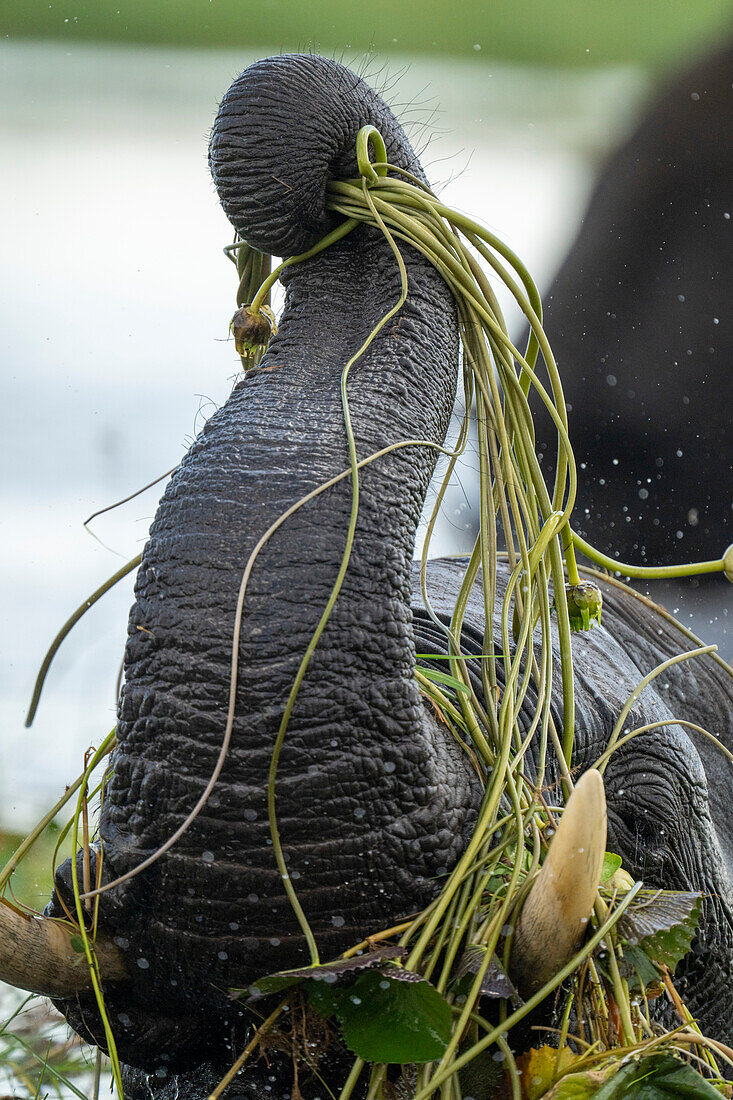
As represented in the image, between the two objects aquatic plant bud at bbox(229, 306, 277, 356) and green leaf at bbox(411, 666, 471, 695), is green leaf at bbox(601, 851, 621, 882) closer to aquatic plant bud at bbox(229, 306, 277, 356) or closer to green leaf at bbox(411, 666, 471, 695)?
green leaf at bbox(411, 666, 471, 695)

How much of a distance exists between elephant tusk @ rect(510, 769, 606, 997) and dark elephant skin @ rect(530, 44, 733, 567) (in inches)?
82.0

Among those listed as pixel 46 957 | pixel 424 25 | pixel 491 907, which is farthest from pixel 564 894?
pixel 424 25

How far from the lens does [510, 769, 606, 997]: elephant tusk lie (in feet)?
1.57

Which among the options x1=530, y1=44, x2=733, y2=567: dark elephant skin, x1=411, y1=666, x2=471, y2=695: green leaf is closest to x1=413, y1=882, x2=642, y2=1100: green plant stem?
x1=411, y1=666, x2=471, y2=695: green leaf

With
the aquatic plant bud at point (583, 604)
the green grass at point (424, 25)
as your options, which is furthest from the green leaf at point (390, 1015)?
the green grass at point (424, 25)

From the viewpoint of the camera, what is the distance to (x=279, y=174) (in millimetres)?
651

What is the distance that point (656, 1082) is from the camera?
0.52m

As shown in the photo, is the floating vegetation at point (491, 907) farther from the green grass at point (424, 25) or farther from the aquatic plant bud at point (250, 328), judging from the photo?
the green grass at point (424, 25)

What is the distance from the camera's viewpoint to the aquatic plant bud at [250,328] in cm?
81

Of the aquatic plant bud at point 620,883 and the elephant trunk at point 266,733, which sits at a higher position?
the elephant trunk at point 266,733

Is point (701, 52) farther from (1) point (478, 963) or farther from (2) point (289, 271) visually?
(1) point (478, 963)

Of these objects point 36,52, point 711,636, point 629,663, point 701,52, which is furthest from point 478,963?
point 36,52

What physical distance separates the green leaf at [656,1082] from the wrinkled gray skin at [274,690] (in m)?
0.12

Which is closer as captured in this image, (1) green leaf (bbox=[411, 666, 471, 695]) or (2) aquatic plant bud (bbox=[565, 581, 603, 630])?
(1) green leaf (bbox=[411, 666, 471, 695])
